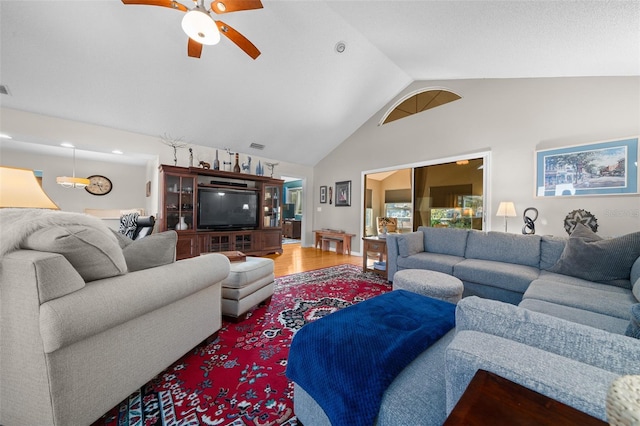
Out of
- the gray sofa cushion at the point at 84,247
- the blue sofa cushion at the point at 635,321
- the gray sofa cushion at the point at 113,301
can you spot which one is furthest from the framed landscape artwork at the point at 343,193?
the blue sofa cushion at the point at 635,321

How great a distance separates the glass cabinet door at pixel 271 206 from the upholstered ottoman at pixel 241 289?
3297 millimetres

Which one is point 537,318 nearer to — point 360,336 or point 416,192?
point 360,336

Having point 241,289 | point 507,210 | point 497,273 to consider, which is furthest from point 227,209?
point 507,210

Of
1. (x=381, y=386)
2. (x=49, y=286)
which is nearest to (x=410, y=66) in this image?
(x=381, y=386)

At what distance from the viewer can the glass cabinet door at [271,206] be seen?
562 centimetres

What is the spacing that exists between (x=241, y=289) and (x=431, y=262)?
2.23 metres

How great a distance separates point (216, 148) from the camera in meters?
5.08

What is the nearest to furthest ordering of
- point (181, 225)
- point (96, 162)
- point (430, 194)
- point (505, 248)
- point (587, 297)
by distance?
point (587, 297) → point (505, 248) → point (181, 225) → point (430, 194) → point (96, 162)

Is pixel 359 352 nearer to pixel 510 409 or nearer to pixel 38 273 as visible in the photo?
pixel 510 409

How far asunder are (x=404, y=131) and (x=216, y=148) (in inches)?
154

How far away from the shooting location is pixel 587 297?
1639 mm

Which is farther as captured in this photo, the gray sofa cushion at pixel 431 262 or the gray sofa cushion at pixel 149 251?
Result: the gray sofa cushion at pixel 431 262

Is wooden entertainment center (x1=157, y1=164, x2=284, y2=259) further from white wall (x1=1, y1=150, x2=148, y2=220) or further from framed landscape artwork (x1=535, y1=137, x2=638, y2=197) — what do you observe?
framed landscape artwork (x1=535, y1=137, x2=638, y2=197)

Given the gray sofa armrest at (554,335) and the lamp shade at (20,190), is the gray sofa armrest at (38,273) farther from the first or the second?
the gray sofa armrest at (554,335)
